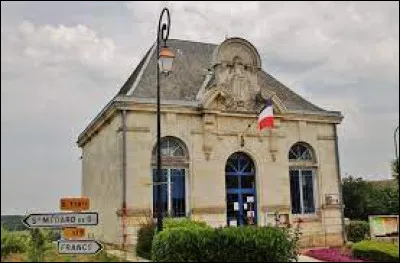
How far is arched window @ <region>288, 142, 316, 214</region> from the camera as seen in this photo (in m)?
22.3

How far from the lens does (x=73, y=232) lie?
416 inches

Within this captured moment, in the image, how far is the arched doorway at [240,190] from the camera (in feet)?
69.1

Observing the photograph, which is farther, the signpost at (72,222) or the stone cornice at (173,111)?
the stone cornice at (173,111)

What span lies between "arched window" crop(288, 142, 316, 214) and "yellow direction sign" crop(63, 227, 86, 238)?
1294 cm

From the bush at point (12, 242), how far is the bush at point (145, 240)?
5358mm

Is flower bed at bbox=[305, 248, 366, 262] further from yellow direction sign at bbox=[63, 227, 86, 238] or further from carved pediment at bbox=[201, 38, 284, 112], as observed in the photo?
yellow direction sign at bbox=[63, 227, 86, 238]

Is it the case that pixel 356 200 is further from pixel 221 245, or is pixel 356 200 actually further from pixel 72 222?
pixel 72 222

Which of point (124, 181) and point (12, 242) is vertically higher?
point (124, 181)

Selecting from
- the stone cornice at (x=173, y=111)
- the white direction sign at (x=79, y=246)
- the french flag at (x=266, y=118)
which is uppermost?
the stone cornice at (x=173, y=111)

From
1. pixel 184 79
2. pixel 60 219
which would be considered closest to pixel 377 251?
pixel 184 79

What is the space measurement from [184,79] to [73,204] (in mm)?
12362

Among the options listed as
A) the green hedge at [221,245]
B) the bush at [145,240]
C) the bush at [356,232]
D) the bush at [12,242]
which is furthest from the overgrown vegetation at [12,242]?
the bush at [356,232]

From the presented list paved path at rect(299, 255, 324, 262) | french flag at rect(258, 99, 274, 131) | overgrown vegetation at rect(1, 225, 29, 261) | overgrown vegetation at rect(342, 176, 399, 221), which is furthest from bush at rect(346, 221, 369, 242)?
overgrown vegetation at rect(1, 225, 29, 261)

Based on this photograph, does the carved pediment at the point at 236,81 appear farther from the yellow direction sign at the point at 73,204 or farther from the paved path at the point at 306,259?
the yellow direction sign at the point at 73,204
